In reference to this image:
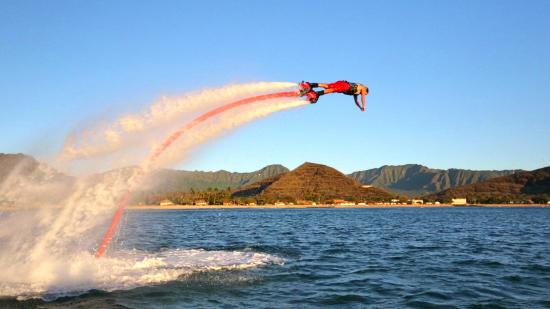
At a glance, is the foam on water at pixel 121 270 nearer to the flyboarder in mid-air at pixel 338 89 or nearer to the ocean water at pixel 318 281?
the ocean water at pixel 318 281

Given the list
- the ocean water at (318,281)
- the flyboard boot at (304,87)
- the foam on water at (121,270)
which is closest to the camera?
the ocean water at (318,281)

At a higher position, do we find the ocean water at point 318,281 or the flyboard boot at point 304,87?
the flyboard boot at point 304,87

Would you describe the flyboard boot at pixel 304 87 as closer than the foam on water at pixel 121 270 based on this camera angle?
No

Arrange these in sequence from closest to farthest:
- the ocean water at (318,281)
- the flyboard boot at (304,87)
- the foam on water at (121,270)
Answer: the ocean water at (318,281)
the foam on water at (121,270)
the flyboard boot at (304,87)

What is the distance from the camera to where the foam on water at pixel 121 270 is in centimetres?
2222

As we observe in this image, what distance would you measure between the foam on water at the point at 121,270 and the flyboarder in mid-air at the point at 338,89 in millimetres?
11503

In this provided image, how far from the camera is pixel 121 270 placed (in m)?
27.4

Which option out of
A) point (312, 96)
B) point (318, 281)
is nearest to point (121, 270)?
point (318, 281)

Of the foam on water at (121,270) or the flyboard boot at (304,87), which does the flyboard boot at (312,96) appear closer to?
the flyboard boot at (304,87)

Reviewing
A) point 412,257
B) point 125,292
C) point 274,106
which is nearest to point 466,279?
point 412,257

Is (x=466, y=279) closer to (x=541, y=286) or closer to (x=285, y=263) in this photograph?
(x=541, y=286)

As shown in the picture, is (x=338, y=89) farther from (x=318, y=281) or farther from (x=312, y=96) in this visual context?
(x=318, y=281)

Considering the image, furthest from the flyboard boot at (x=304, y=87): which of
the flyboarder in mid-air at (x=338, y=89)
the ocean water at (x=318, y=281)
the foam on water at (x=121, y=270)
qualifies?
the foam on water at (x=121, y=270)

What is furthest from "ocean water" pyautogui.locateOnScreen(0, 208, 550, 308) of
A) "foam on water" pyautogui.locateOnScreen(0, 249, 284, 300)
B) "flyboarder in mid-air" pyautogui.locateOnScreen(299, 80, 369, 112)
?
"flyboarder in mid-air" pyautogui.locateOnScreen(299, 80, 369, 112)
